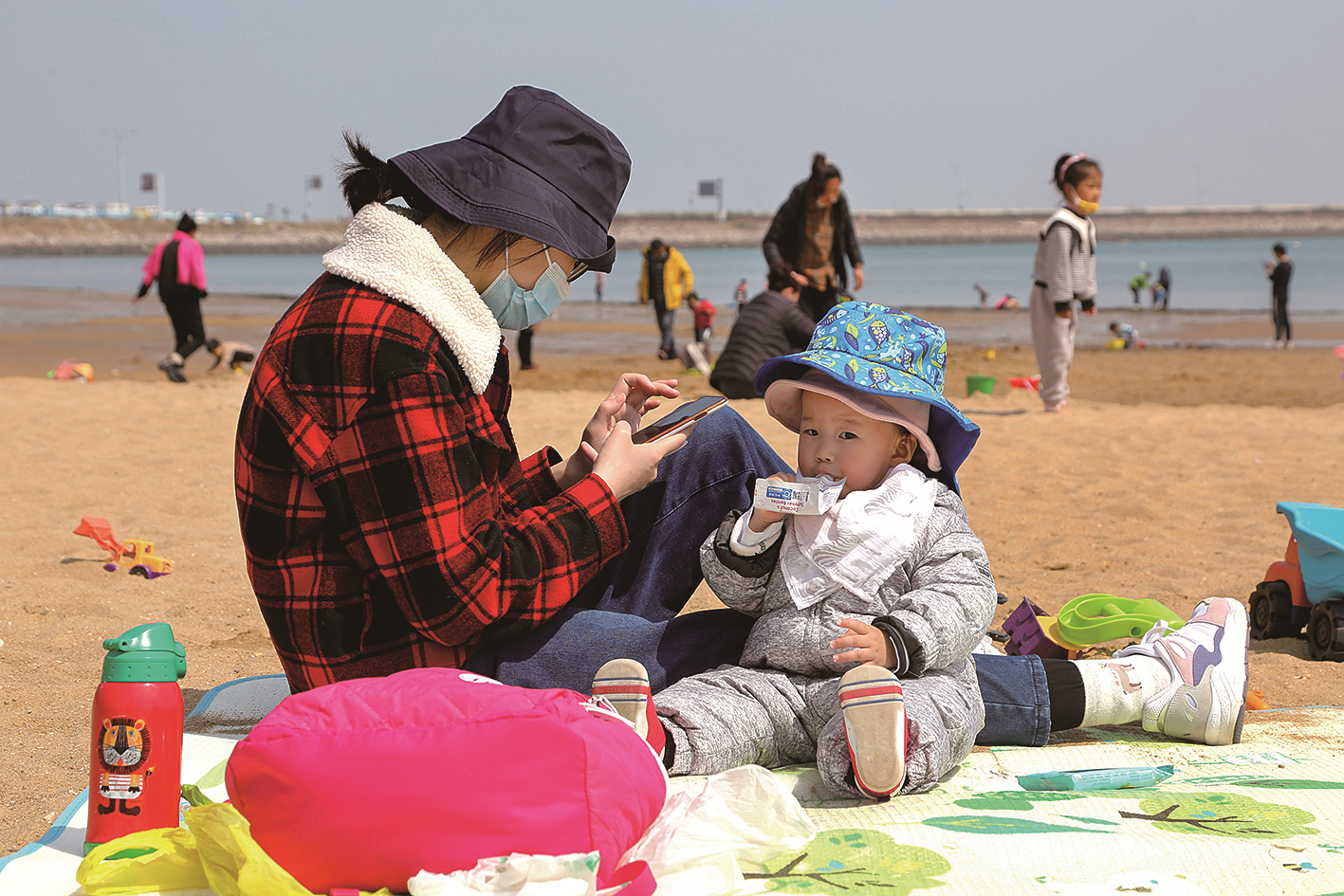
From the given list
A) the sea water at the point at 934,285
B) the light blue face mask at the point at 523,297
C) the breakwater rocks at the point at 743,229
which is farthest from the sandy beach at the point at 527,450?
the breakwater rocks at the point at 743,229

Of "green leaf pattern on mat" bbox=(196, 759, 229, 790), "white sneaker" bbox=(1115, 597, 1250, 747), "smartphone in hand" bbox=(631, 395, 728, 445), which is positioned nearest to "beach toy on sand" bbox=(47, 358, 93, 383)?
"green leaf pattern on mat" bbox=(196, 759, 229, 790)

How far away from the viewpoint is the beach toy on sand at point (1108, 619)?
3.17 m

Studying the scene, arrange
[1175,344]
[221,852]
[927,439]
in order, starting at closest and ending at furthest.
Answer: [221,852] → [927,439] → [1175,344]

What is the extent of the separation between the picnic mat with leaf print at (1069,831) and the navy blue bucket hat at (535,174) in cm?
107

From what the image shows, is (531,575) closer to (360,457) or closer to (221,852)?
(360,457)

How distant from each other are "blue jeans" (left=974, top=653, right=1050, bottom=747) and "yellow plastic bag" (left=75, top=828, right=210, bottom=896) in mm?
1594

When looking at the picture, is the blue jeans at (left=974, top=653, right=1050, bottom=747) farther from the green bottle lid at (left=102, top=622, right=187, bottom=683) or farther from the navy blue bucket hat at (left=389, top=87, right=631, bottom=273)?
the green bottle lid at (left=102, top=622, right=187, bottom=683)

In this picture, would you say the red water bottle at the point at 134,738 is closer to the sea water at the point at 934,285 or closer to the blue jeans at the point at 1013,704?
the blue jeans at the point at 1013,704

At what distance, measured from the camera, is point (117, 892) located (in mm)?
1784

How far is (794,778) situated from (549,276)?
3.63ft

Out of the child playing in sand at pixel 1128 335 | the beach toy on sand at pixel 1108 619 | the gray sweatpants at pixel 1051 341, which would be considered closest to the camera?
the beach toy on sand at pixel 1108 619

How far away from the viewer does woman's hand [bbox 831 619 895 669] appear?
2.21 meters

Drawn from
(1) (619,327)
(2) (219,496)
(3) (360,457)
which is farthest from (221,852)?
(1) (619,327)

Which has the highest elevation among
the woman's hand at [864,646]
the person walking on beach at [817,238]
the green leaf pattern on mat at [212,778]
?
the person walking on beach at [817,238]
